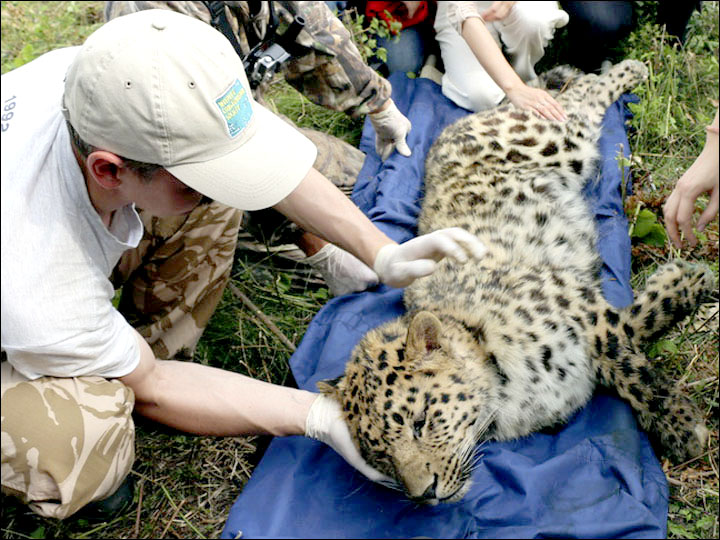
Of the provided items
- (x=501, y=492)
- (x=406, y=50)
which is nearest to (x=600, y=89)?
(x=406, y=50)

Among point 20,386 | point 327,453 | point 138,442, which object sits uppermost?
point 20,386

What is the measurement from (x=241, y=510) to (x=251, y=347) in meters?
1.32

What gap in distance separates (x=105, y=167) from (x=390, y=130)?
2.86 m

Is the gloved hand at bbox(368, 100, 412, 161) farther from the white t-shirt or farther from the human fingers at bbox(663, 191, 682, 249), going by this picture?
the human fingers at bbox(663, 191, 682, 249)

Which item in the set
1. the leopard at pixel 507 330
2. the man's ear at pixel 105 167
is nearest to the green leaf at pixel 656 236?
the leopard at pixel 507 330

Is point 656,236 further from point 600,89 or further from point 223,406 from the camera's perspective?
point 223,406

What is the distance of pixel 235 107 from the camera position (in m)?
2.80

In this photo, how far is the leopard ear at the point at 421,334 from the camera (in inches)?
126

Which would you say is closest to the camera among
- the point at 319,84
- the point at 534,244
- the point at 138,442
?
the point at 138,442

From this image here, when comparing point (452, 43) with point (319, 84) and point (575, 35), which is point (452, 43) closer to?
point (575, 35)

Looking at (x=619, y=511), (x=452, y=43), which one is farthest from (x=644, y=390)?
(x=452, y=43)

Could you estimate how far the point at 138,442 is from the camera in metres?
4.04

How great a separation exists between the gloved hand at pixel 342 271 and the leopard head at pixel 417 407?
1108mm

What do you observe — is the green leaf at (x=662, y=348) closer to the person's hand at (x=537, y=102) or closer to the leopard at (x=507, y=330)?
the leopard at (x=507, y=330)
